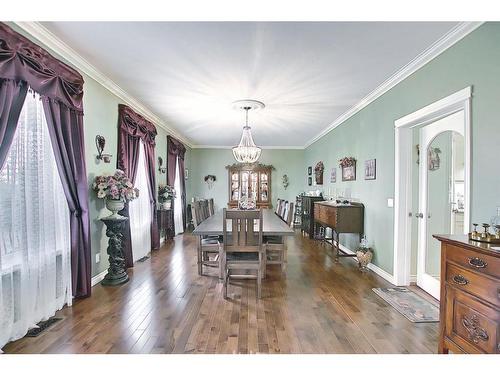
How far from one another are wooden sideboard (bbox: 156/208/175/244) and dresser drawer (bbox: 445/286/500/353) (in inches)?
190

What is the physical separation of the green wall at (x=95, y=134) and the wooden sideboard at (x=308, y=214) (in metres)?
4.38

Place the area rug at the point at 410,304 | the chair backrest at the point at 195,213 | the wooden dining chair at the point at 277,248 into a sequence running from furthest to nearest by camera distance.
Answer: the chair backrest at the point at 195,213
the wooden dining chair at the point at 277,248
the area rug at the point at 410,304

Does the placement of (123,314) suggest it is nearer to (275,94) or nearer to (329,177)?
(275,94)

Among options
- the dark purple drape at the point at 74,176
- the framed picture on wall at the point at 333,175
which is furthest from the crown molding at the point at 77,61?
the framed picture on wall at the point at 333,175

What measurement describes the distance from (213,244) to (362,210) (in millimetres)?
2556

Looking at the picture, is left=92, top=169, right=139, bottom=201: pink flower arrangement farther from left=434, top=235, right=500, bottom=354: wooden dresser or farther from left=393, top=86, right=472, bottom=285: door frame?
left=393, top=86, right=472, bottom=285: door frame

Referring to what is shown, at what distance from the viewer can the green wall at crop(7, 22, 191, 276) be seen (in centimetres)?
314

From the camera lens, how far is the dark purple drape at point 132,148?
3.85m

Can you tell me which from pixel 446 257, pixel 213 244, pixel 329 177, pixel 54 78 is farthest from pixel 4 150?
pixel 329 177

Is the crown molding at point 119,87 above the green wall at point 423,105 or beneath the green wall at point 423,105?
above

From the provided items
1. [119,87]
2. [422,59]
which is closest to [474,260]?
[422,59]

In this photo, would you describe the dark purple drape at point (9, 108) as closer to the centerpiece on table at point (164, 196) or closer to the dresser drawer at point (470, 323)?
the dresser drawer at point (470, 323)

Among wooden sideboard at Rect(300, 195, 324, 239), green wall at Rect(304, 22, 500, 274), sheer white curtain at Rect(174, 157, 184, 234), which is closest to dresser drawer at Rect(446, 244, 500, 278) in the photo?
green wall at Rect(304, 22, 500, 274)
